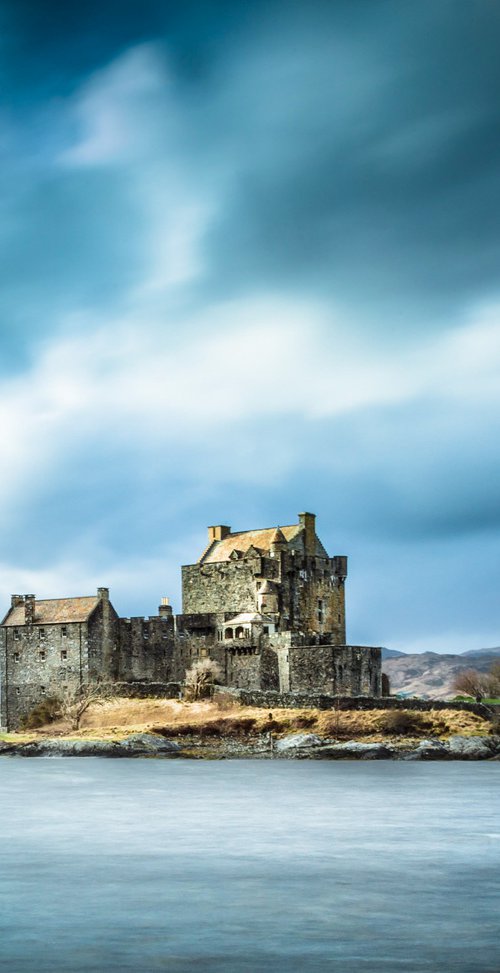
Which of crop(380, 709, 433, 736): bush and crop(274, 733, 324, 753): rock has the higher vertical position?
crop(380, 709, 433, 736): bush

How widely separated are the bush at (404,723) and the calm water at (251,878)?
22.0 m

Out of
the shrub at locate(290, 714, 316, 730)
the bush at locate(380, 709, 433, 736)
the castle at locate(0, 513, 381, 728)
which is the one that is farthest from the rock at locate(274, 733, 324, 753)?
the castle at locate(0, 513, 381, 728)

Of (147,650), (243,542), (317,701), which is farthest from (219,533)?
(317,701)

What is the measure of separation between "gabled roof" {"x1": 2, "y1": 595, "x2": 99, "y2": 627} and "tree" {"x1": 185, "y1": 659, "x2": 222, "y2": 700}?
26.5ft

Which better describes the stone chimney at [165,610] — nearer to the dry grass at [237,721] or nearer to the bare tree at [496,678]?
the dry grass at [237,721]

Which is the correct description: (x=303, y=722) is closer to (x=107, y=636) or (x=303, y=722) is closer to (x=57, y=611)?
(x=107, y=636)

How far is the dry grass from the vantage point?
226ft

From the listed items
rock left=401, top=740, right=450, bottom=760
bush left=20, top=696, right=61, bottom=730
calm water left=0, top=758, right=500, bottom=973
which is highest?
bush left=20, top=696, right=61, bottom=730

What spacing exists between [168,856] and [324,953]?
1166 cm

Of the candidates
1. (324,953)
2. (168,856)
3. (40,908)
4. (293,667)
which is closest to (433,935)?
(324,953)

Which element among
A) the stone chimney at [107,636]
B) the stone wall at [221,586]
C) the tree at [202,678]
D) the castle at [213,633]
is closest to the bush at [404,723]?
the castle at [213,633]

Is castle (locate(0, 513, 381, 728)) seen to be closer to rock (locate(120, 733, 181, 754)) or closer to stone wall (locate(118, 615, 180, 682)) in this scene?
stone wall (locate(118, 615, 180, 682))

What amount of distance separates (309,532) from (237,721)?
22502 mm

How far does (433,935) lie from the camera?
1770 centimetres
